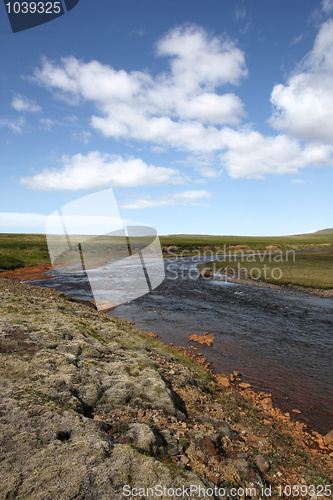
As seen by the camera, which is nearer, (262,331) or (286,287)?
(262,331)

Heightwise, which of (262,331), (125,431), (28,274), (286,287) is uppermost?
(125,431)

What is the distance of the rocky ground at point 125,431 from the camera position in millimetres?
5500

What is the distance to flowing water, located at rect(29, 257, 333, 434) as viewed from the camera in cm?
1398

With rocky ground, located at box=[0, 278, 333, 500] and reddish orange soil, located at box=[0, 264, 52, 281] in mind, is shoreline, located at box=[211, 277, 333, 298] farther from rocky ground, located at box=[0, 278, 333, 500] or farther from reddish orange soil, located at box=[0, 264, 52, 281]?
reddish orange soil, located at box=[0, 264, 52, 281]

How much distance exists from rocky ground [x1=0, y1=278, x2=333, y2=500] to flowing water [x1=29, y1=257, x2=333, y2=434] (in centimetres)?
202

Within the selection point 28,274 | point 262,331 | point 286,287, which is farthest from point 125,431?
point 28,274

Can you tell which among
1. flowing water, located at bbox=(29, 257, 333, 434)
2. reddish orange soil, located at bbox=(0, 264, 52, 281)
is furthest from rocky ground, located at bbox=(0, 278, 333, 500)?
reddish orange soil, located at bbox=(0, 264, 52, 281)

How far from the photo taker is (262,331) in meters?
22.8

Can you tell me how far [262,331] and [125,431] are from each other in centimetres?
1844

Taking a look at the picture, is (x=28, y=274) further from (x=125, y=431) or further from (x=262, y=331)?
(x=125, y=431)

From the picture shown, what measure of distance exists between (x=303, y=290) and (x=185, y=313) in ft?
75.9

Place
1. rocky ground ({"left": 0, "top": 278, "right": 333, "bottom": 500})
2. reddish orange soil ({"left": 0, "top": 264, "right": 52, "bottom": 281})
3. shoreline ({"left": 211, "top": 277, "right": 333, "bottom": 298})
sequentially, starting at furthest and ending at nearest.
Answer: reddish orange soil ({"left": 0, "top": 264, "right": 52, "bottom": 281}) → shoreline ({"left": 211, "top": 277, "right": 333, "bottom": 298}) → rocky ground ({"left": 0, "top": 278, "right": 333, "bottom": 500})

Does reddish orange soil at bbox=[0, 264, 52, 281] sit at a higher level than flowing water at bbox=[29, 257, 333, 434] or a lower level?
higher

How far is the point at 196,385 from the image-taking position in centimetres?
1237
